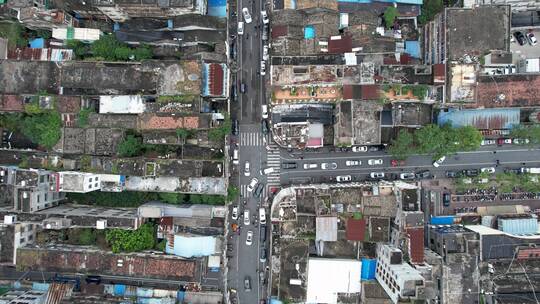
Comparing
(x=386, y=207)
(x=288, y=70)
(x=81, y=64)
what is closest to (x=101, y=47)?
(x=81, y=64)

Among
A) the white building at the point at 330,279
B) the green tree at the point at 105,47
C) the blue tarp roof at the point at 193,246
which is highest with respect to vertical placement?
the green tree at the point at 105,47

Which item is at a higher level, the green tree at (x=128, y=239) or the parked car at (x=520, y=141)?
the parked car at (x=520, y=141)

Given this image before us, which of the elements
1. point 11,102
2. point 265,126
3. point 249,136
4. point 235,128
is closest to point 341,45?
point 265,126

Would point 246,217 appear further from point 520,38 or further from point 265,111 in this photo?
point 520,38

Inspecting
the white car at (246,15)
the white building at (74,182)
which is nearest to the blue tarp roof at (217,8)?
the white car at (246,15)

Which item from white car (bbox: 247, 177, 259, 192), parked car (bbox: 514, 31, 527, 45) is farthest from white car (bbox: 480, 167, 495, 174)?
white car (bbox: 247, 177, 259, 192)

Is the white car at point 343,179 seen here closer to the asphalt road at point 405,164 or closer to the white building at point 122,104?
the asphalt road at point 405,164

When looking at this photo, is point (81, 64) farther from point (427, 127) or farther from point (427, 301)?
point (427, 301)
